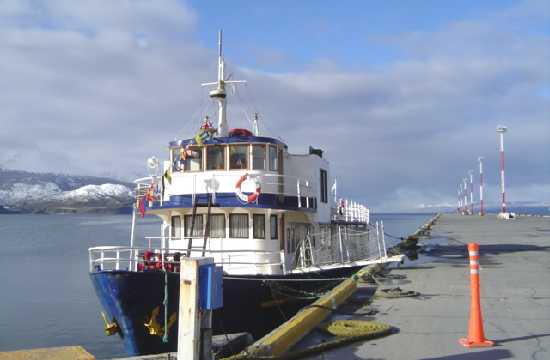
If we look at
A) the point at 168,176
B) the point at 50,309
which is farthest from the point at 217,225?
the point at 50,309

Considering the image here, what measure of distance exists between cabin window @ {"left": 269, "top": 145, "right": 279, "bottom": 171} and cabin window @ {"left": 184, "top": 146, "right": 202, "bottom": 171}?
210 cm

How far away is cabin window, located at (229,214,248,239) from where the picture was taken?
1550 centimetres

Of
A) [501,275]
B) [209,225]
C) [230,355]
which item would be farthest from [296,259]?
[230,355]

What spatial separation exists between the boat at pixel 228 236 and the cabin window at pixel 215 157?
0.03m

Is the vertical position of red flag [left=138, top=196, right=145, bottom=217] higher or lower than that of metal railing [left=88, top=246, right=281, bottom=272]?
higher

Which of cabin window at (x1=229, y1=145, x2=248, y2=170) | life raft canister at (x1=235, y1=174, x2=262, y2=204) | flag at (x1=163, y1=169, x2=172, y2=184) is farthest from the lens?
cabin window at (x1=229, y1=145, x2=248, y2=170)

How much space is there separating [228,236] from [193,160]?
2.63 meters

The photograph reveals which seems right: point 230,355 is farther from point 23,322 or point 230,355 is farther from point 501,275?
point 23,322

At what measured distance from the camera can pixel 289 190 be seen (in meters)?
17.1

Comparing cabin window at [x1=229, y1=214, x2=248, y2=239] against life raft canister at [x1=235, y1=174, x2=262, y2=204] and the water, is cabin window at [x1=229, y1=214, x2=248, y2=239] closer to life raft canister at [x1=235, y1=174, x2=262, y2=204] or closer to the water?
life raft canister at [x1=235, y1=174, x2=262, y2=204]

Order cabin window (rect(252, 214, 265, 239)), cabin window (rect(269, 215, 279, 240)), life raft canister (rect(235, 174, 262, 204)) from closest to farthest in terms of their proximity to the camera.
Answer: life raft canister (rect(235, 174, 262, 204)), cabin window (rect(252, 214, 265, 239)), cabin window (rect(269, 215, 279, 240))

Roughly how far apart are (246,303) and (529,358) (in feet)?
23.5

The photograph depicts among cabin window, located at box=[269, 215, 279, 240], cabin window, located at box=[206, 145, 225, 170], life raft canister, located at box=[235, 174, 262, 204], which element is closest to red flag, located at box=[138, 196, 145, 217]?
cabin window, located at box=[206, 145, 225, 170]

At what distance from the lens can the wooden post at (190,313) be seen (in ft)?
21.6
